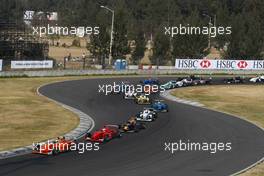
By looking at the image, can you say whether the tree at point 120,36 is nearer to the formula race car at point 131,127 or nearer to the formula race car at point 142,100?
the formula race car at point 142,100

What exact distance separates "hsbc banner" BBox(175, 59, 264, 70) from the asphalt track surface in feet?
122

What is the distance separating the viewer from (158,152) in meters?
32.8

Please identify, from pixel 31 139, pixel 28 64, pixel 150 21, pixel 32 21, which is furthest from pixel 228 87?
pixel 32 21

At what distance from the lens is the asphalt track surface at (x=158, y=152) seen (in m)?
28.1

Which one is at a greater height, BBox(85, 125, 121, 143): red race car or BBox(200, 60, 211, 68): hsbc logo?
BBox(200, 60, 211, 68): hsbc logo

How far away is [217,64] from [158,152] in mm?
60510

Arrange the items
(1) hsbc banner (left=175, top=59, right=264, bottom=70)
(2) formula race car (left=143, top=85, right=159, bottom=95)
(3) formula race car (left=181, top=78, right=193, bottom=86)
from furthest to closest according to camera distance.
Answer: (1) hsbc banner (left=175, top=59, right=264, bottom=70) → (3) formula race car (left=181, top=78, right=193, bottom=86) → (2) formula race car (left=143, top=85, right=159, bottom=95)

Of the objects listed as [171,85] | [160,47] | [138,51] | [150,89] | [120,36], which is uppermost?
[120,36]

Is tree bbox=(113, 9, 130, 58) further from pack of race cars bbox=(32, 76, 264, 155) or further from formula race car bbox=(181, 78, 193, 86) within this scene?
pack of race cars bbox=(32, 76, 264, 155)

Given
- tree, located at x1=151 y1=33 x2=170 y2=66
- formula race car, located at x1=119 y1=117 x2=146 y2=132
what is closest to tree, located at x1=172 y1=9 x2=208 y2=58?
tree, located at x1=151 y1=33 x2=170 y2=66

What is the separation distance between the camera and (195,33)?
4023 inches

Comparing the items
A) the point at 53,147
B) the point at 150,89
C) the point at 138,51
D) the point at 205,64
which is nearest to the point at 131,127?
the point at 53,147

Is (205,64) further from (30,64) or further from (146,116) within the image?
(146,116)

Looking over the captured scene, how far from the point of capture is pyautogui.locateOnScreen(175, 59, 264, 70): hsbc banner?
296 feet
